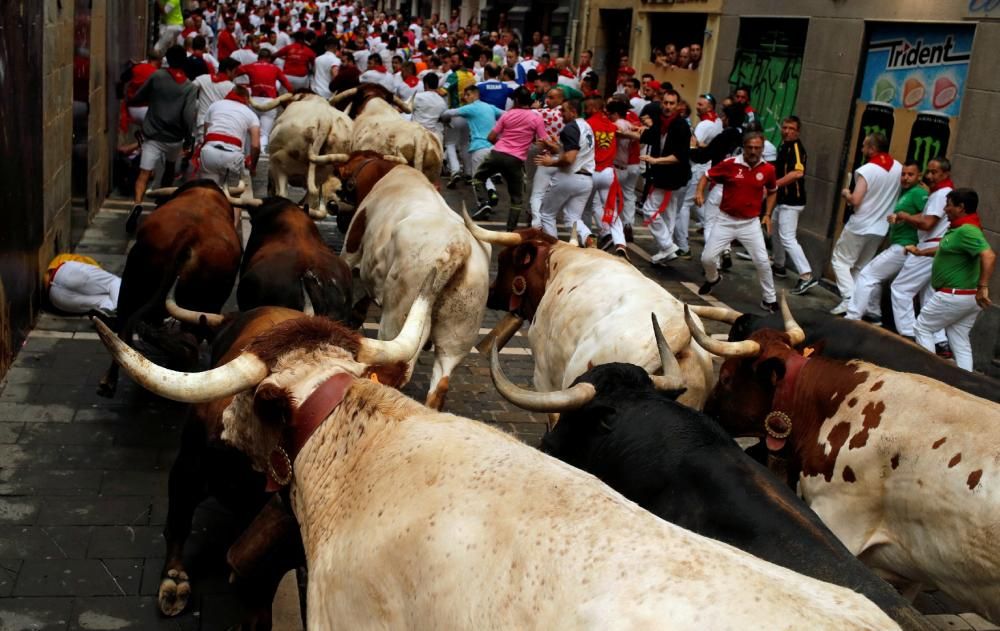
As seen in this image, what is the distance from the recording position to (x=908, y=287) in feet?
35.0

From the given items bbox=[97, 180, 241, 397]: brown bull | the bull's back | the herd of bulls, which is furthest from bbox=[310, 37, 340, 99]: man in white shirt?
the bull's back

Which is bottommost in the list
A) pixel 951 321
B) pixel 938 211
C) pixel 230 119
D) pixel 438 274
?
pixel 951 321

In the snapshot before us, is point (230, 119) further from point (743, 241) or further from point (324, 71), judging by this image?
point (324, 71)

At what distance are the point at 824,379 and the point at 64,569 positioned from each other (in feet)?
13.2

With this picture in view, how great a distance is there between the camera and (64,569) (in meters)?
5.29

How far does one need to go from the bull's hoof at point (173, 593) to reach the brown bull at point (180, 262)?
226cm

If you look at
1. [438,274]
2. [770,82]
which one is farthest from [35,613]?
[770,82]

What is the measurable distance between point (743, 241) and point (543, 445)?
773cm

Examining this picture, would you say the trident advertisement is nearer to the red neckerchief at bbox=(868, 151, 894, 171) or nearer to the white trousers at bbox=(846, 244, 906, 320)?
the red neckerchief at bbox=(868, 151, 894, 171)

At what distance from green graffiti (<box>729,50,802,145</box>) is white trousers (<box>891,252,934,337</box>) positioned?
536 centimetres

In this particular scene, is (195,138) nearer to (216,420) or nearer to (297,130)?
(297,130)

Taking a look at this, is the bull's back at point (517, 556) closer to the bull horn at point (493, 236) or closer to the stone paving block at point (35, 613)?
the stone paving block at point (35, 613)

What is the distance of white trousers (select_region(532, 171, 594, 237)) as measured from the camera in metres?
12.4

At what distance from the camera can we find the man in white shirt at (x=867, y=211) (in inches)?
464
